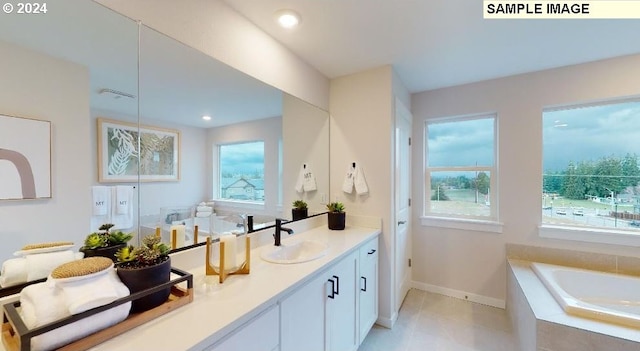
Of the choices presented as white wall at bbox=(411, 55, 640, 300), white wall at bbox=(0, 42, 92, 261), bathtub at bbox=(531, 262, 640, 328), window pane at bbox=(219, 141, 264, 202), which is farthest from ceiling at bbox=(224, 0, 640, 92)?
bathtub at bbox=(531, 262, 640, 328)

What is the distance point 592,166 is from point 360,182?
212 cm

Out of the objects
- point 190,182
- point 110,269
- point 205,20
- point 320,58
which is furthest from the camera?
point 320,58

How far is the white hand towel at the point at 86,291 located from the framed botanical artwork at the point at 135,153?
0.50 metres

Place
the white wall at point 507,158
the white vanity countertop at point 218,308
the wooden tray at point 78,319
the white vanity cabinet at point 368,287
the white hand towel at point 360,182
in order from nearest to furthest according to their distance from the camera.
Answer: the wooden tray at point 78,319
the white vanity countertop at point 218,308
the white vanity cabinet at point 368,287
the white wall at point 507,158
the white hand towel at point 360,182

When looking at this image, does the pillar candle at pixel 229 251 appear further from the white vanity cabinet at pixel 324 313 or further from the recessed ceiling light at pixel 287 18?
the recessed ceiling light at pixel 287 18

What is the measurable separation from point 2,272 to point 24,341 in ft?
1.34

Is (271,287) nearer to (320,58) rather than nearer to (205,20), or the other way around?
(205,20)

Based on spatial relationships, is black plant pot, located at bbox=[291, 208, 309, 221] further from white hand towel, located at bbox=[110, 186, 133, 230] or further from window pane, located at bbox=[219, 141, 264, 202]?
white hand towel, located at bbox=[110, 186, 133, 230]

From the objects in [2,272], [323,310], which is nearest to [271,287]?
[323,310]

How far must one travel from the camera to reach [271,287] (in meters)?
1.12

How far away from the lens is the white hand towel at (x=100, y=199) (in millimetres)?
1045

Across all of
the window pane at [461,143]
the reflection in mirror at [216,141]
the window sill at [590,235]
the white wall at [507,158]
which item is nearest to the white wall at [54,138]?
the reflection in mirror at [216,141]

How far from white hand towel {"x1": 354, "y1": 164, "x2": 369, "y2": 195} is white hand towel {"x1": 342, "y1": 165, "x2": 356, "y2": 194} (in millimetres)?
40

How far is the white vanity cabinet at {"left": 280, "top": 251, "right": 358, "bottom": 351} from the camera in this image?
1.19m
